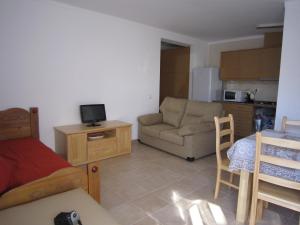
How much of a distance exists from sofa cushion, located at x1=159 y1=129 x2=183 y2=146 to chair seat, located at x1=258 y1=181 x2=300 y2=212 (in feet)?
6.01

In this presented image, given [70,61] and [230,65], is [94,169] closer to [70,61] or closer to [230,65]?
[70,61]

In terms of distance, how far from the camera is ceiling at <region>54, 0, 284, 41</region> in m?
3.21

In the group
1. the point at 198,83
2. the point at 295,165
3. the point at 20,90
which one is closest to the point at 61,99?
the point at 20,90

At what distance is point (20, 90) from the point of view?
3090 mm

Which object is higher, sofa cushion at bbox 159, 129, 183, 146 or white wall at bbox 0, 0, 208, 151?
white wall at bbox 0, 0, 208, 151

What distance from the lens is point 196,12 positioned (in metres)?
3.61

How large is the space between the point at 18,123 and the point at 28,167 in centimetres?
143

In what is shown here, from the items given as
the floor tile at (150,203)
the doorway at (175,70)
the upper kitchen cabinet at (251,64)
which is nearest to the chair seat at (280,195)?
the floor tile at (150,203)

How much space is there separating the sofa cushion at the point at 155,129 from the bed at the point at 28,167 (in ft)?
6.43

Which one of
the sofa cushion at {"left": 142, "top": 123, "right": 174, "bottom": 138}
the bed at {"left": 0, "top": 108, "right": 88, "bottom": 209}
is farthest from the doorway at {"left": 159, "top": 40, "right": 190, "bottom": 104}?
the bed at {"left": 0, "top": 108, "right": 88, "bottom": 209}

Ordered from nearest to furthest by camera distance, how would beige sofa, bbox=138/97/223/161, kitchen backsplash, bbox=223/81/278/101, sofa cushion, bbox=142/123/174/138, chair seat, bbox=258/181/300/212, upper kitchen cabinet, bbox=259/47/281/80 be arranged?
chair seat, bbox=258/181/300/212 → beige sofa, bbox=138/97/223/161 → sofa cushion, bbox=142/123/174/138 → upper kitchen cabinet, bbox=259/47/281/80 → kitchen backsplash, bbox=223/81/278/101

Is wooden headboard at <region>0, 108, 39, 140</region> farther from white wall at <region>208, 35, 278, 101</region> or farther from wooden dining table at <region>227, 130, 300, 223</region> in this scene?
white wall at <region>208, 35, 278, 101</region>

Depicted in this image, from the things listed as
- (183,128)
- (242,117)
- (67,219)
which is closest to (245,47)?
(242,117)

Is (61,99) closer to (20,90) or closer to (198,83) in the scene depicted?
(20,90)
